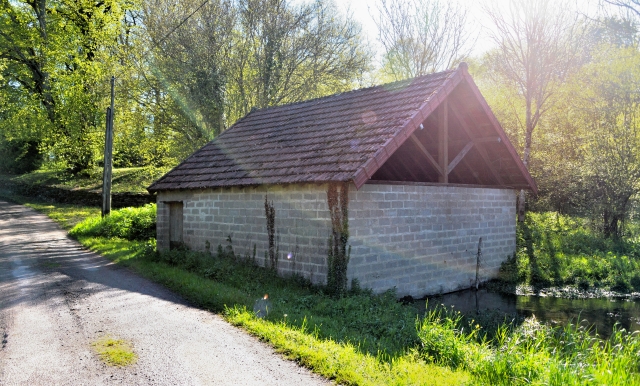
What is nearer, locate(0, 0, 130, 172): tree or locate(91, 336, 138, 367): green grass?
locate(91, 336, 138, 367): green grass

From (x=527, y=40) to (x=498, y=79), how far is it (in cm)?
422

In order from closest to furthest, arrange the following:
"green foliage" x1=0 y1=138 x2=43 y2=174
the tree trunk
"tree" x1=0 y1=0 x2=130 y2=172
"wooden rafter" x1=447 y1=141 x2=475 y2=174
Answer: "wooden rafter" x1=447 y1=141 x2=475 y2=174
the tree trunk
"tree" x1=0 y1=0 x2=130 y2=172
"green foliage" x1=0 y1=138 x2=43 y2=174

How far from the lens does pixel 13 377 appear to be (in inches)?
204

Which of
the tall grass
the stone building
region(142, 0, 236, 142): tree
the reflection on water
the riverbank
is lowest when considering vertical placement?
the reflection on water

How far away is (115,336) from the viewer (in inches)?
260

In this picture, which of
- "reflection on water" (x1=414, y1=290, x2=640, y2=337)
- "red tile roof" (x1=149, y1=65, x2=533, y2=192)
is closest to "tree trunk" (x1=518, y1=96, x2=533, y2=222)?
"reflection on water" (x1=414, y1=290, x2=640, y2=337)

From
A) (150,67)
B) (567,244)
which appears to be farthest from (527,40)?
(150,67)

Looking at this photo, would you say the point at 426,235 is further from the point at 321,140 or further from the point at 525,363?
the point at 525,363

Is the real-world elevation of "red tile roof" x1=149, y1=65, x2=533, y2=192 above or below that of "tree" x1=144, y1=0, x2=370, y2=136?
below

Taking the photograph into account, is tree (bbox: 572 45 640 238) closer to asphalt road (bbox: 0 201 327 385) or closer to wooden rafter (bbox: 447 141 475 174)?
wooden rafter (bbox: 447 141 475 174)

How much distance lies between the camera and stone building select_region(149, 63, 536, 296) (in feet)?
32.1

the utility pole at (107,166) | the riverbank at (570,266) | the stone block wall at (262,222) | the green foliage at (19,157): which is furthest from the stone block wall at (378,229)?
the green foliage at (19,157)

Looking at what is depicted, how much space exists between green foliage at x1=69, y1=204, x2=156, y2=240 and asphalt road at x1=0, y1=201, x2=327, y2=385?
5738 millimetres

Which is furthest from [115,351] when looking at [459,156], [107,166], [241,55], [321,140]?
[241,55]
